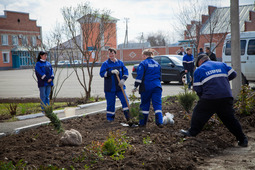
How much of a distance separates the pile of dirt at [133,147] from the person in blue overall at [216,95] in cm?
38

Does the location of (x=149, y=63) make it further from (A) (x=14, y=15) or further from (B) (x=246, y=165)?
(A) (x=14, y=15)

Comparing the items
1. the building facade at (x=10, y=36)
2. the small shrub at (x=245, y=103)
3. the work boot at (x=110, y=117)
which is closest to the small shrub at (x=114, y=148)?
the work boot at (x=110, y=117)

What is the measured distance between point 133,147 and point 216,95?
170 cm

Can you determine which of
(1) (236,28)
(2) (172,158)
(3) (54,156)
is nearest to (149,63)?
(2) (172,158)

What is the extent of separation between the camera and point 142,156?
176 inches

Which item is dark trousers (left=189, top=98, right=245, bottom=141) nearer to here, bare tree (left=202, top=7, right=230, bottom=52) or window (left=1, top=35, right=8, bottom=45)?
bare tree (left=202, top=7, right=230, bottom=52)

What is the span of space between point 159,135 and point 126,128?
1074 millimetres

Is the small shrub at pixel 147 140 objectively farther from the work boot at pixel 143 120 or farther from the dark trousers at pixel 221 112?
the work boot at pixel 143 120

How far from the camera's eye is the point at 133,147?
4785 millimetres

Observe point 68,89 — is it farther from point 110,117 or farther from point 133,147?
point 133,147

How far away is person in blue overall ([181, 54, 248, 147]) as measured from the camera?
210 inches

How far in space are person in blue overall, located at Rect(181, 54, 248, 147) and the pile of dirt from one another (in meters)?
0.38

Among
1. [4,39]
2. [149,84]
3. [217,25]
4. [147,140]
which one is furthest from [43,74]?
[4,39]

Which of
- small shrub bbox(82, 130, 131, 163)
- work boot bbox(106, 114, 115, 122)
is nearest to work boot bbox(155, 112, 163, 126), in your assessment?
work boot bbox(106, 114, 115, 122)
